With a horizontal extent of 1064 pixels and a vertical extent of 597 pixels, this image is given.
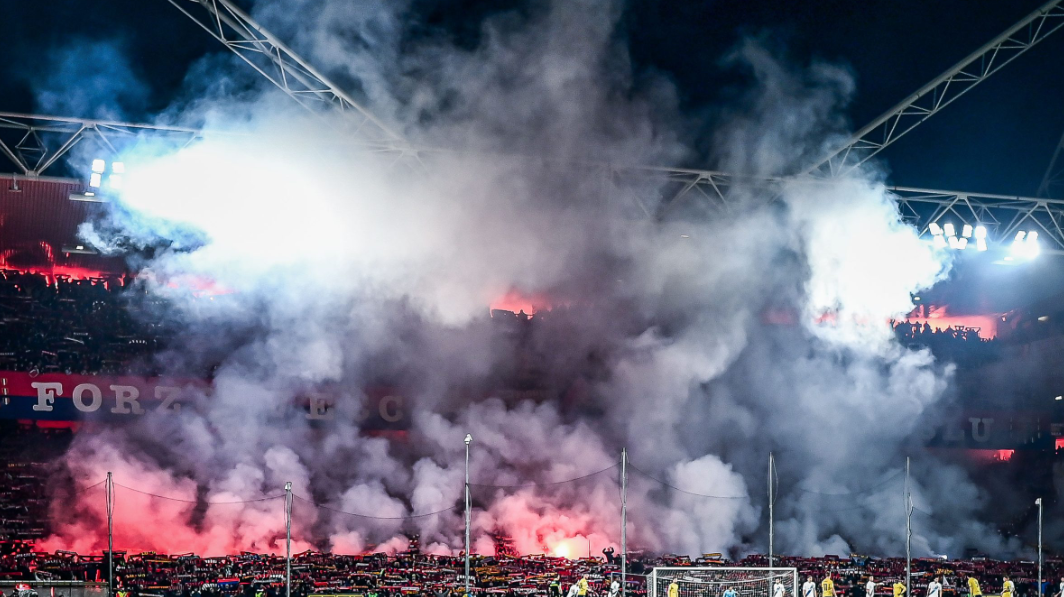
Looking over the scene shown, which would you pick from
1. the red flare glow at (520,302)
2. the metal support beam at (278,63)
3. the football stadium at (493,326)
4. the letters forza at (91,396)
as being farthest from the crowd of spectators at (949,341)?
the letters forza at (91,396)

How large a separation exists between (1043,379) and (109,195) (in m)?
28.3

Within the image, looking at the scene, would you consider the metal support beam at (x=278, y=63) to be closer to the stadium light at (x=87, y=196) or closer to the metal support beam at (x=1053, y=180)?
the stadium light at (x=87, y=196)

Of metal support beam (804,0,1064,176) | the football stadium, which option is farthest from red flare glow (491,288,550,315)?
metal support beam (804,0,1064,176)

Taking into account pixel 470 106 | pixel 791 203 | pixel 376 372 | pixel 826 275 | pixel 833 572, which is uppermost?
pixel 470 106

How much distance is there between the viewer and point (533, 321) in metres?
31.0

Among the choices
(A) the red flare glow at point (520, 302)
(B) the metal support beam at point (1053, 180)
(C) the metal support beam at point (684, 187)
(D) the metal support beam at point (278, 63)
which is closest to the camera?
(D) the metal support beam at point (278, 63)

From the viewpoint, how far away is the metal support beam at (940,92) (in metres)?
23.6

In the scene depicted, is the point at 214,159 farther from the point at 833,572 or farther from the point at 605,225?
the point at 833,572

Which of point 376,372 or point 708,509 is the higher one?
point 376,372

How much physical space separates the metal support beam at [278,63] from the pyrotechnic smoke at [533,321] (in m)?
0.65

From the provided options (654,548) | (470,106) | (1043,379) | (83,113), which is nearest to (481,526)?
(654,548)

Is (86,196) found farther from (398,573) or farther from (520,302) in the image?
(520,302)

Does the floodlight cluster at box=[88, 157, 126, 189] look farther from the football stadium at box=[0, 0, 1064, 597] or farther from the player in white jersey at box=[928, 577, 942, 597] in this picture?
the player in white jersey at box=[928, 577, 942, 597]

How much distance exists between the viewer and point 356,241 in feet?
93.5
